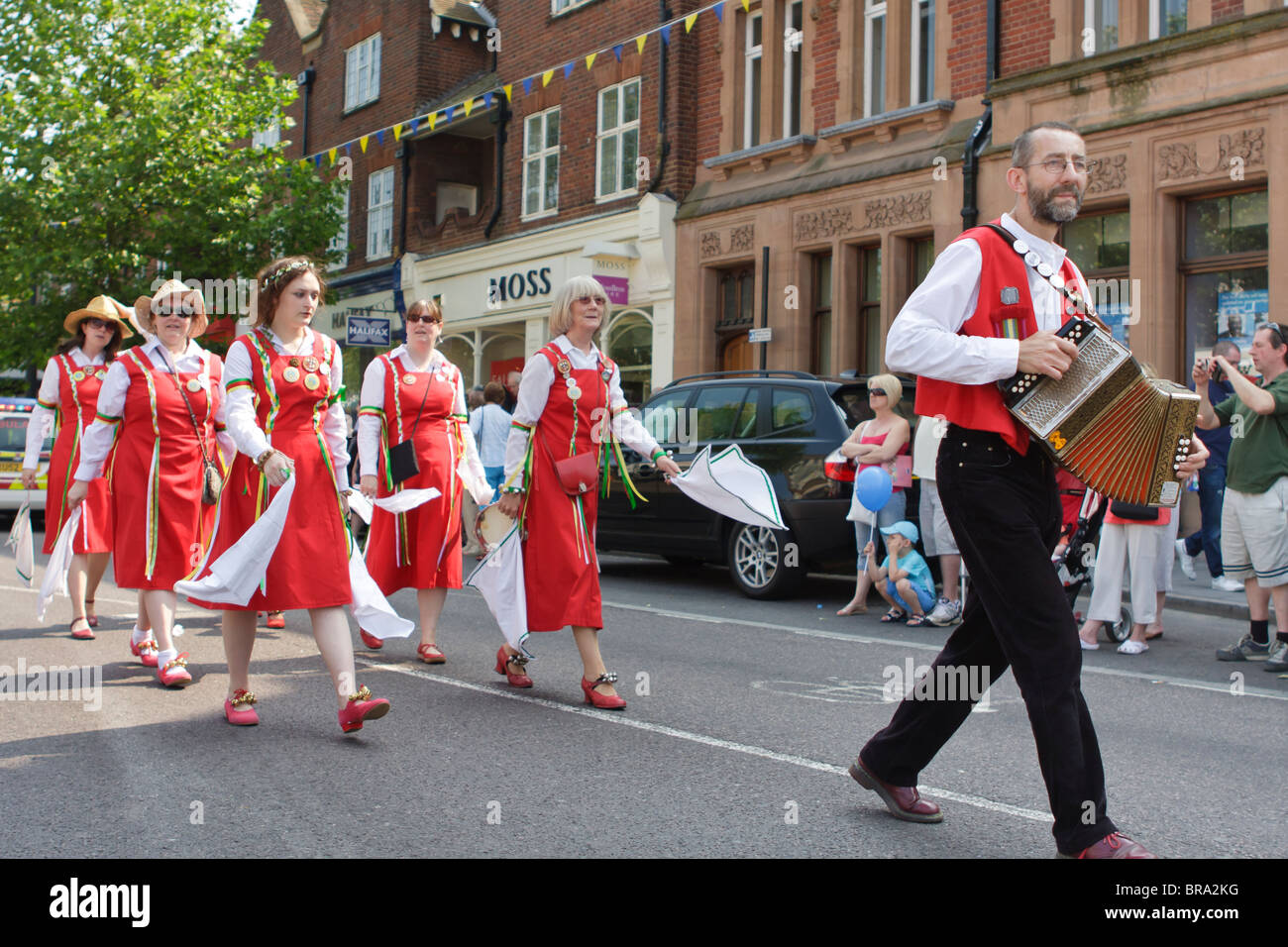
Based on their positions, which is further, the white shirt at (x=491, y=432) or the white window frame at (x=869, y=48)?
the white window frame at (x=869, y=48)

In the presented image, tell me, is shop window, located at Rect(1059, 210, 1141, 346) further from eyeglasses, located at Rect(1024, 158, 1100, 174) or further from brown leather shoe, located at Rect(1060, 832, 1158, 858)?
brown leather shoe, located at Rect(1060, 832, 1158, 858)

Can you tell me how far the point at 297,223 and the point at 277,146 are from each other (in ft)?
5.43

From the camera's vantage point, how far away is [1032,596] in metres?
3.72

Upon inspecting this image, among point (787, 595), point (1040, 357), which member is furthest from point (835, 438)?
point (1040, 357)

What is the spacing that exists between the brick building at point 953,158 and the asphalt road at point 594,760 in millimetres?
7366

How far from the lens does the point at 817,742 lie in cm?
559

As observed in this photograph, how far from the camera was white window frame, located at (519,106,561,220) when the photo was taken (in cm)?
2467

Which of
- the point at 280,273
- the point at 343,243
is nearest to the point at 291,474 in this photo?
the point at 280,273

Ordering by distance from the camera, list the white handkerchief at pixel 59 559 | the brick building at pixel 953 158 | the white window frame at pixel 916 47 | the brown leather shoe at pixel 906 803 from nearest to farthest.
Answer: the brown leather shoe at pixel 906 803
the white handkerchief at pixel 59 559
the brick building at pixel 953 158
the white window frame at pixel 916 47

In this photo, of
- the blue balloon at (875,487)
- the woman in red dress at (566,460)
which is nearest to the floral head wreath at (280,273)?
the woman in red dress at (566,460)

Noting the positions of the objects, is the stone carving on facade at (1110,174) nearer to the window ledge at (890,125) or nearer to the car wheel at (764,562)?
the window ledge at (890,125)

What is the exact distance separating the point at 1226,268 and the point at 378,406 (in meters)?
10.5

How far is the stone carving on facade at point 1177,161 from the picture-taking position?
568 inches

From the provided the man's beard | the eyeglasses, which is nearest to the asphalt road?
the man's beard
